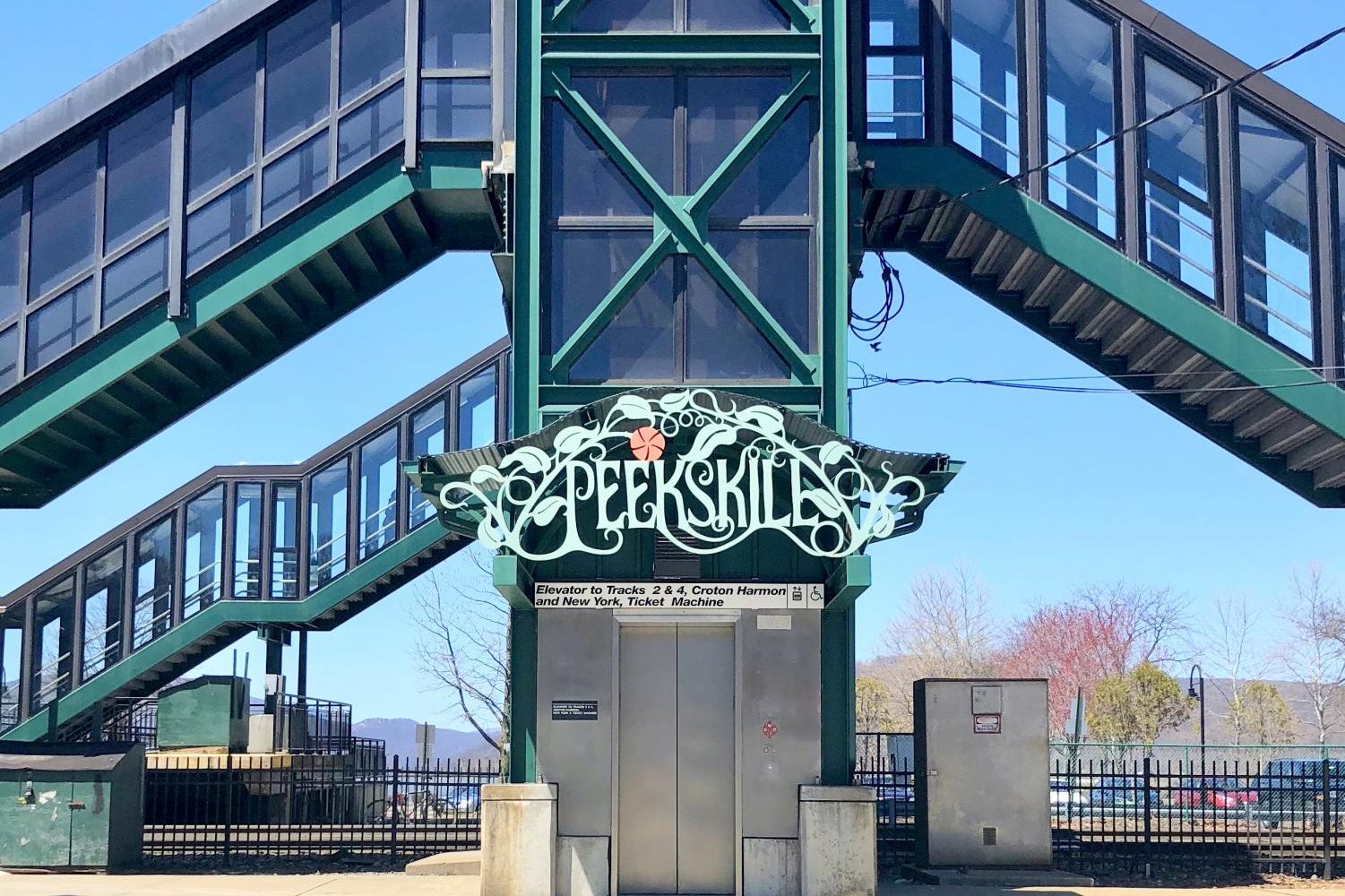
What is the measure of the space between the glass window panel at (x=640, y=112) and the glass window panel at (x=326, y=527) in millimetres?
17806

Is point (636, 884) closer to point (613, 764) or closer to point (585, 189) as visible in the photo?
point (613, 764)

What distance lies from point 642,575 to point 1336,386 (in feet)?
29.1

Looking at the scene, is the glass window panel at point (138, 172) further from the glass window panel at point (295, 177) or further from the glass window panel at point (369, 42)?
the glass window panel at point (369, 42)

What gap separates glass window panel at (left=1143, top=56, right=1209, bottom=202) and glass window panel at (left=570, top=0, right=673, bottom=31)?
6.62 m

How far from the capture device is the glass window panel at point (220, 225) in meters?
20.0

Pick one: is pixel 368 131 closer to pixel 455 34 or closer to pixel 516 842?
pixel 455 34

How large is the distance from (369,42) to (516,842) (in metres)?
10.4

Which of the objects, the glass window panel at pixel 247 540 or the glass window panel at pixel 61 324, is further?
the glass window panel at pixel 247 540

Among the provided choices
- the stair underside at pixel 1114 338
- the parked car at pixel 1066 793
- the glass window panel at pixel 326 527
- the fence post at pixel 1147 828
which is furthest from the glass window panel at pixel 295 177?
the glass window panel at pixel 326 527

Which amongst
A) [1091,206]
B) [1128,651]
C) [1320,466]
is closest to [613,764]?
[1091,206]

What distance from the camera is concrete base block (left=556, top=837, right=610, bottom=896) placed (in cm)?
1672

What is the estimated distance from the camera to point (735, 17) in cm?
1791

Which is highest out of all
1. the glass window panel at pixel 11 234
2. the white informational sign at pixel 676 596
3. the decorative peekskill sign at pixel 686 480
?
the glass window panel at pixel 11 234

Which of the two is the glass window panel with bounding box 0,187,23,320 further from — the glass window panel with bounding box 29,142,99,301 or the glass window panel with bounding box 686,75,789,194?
the glass window panel with bounding box 686,75,789,194
